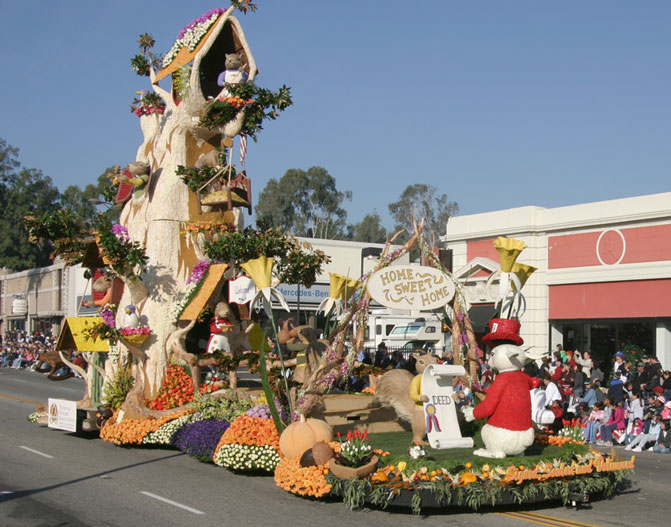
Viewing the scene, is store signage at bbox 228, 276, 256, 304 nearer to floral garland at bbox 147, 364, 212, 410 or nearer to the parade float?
the parade float

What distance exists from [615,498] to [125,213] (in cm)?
1195

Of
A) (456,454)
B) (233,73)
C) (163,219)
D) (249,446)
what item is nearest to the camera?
(456,454)

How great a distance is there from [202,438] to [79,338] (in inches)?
218

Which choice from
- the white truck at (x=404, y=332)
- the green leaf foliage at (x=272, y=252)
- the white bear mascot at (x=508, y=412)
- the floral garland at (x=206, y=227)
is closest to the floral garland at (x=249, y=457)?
the white bear mascot at (x=508, y=412)

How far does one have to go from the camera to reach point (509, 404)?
10.9 metres

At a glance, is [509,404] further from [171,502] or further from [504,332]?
[171,502]

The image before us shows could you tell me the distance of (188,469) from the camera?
512 inches

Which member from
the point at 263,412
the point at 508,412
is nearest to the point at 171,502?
the point at 263,412

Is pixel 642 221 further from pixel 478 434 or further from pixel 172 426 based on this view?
pixel 172 426

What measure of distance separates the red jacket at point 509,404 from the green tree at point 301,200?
6570 centimetres

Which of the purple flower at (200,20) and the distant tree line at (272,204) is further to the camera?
the distant tree line at (272,204)

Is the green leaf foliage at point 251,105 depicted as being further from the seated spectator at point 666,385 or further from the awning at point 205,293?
the seated spectator at point 666,385

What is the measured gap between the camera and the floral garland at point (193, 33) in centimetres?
1759

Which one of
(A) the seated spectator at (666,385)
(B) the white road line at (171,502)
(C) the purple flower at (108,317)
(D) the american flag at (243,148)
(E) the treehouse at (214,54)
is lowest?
(B) the white road line at (171,502)
